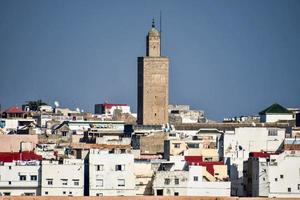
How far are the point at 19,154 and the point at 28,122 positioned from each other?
146 feet

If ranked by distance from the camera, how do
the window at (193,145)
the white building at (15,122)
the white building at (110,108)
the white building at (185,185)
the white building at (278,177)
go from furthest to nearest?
the white building at (110,108)
the white building at (15,122)
the window at (193,145)
the white building at (278,177)
the white building at (185,185)

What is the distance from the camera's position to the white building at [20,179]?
50.7m

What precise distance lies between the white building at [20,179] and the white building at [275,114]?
163ft

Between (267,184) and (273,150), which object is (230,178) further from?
(273,150)

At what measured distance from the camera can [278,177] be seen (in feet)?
168

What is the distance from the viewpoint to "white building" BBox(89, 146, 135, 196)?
2019 inches

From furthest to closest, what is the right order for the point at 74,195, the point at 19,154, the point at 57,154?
the point at 57,154, the point at 19,154, the point at 74,195

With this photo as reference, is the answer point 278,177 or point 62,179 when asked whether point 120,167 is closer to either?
point 62,179

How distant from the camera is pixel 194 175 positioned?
51.1m


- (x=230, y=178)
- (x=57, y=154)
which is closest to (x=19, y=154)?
(x=57, y=154)

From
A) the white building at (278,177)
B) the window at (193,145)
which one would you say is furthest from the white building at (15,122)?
the white building at (278,177)

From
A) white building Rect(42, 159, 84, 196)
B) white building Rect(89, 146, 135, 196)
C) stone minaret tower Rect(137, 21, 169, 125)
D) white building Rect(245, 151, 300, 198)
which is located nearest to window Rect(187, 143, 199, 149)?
white building Rect(245, 151, 300, 198)

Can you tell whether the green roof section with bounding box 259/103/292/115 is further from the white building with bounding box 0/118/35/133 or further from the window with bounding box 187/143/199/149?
the window with bounding box 187/143/199/149

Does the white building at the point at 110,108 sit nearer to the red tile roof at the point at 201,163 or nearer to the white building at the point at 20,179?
the red tile roof at the point at 201,163
